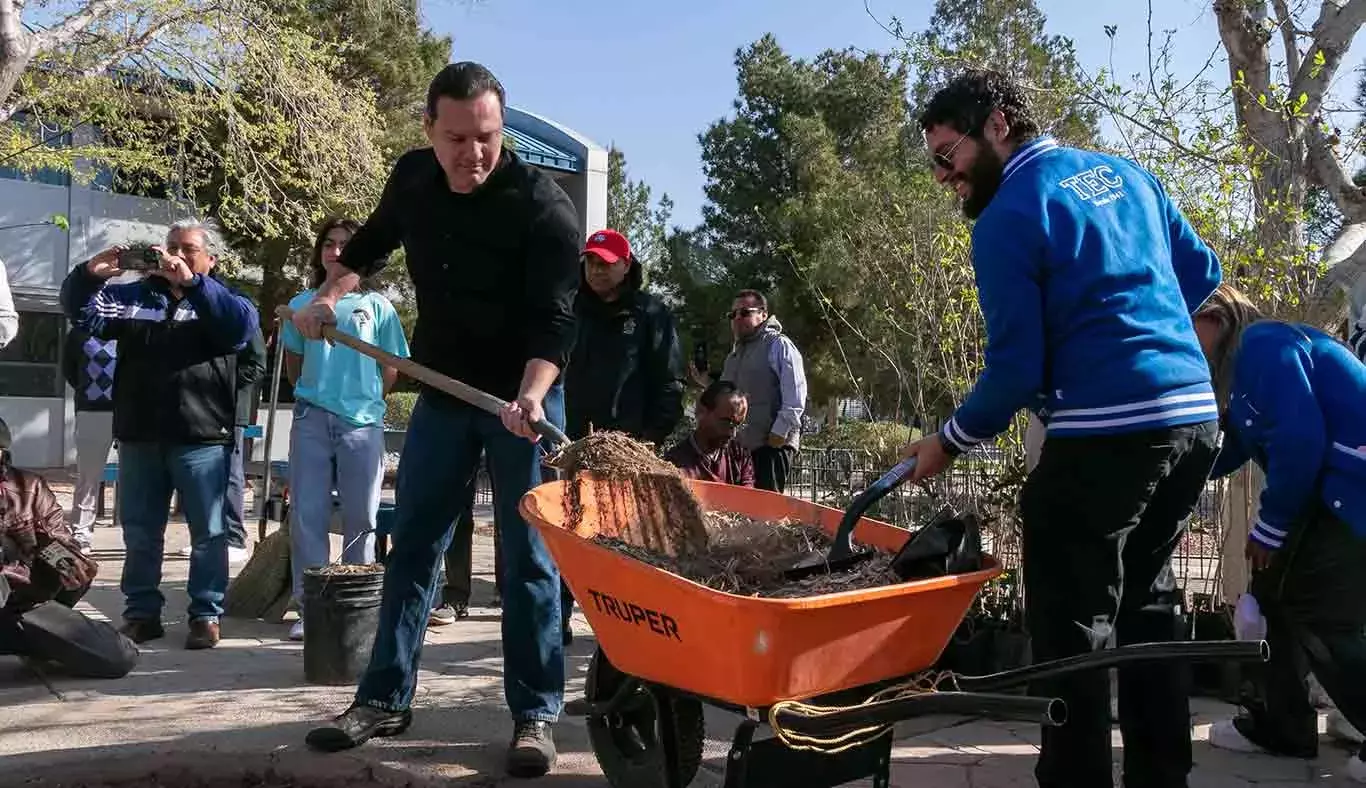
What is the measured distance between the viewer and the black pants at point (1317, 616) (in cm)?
347

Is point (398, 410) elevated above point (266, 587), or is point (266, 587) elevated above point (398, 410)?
point (398, 410)

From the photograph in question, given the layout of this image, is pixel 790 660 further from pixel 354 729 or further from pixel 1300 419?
pixel 1300 419

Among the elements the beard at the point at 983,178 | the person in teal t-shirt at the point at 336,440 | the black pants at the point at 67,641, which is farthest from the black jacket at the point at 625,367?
the beard at the point at 983,178

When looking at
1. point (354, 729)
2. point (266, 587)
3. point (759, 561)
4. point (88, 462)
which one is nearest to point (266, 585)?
point (266, 587)

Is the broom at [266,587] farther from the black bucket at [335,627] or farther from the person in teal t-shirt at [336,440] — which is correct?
the black bucket at [335,627]

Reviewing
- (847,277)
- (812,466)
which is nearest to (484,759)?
(812,466)

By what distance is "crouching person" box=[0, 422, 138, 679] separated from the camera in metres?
4.12

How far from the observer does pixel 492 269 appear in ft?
11.7

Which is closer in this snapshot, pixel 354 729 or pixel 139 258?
pixel 354 729

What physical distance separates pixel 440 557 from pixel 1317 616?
2854 millimetres

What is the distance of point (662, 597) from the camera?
7.99 ft

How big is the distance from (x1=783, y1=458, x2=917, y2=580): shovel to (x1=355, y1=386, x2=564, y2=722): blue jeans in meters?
1.10

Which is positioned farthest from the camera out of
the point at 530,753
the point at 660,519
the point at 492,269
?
the point at 492,269

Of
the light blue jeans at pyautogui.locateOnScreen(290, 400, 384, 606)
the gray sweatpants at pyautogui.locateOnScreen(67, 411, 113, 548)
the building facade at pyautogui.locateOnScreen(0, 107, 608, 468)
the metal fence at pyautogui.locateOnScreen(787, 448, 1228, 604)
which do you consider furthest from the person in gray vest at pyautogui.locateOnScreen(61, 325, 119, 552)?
the building facade at pyautogui.locateOnScreen(0, 107, 608, 468)
